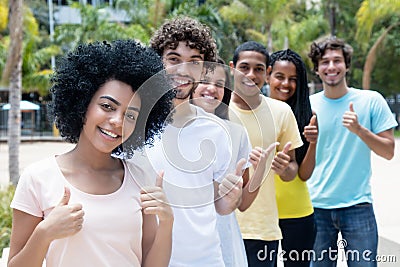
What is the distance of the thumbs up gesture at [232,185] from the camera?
193cm

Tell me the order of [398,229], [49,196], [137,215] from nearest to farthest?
[49,196]
[137,215]
[398,229]

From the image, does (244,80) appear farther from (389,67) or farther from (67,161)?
(389,67)

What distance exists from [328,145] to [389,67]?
2436 centimetres

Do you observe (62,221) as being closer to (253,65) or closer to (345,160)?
(253,65)

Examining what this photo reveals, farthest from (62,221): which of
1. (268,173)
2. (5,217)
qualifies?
(5,217)

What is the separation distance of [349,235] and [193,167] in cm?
163

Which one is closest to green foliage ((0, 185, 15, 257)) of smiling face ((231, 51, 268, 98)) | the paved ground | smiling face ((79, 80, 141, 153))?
the paved ground

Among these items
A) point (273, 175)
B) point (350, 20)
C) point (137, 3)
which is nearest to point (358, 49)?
point (350, 20)

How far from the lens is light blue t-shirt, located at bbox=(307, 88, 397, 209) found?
3154mm

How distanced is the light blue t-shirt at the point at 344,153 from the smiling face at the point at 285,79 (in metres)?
0.32

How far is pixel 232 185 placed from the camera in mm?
1938

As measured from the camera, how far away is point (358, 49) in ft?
86.4

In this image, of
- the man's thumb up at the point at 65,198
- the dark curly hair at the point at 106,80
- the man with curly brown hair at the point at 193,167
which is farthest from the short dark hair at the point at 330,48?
the man's thumb up at the point at 65,198

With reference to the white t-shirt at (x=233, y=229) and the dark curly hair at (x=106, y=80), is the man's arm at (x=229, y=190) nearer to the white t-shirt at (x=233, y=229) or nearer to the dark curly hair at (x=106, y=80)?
the white t-shirt at (x=233, y=229)
